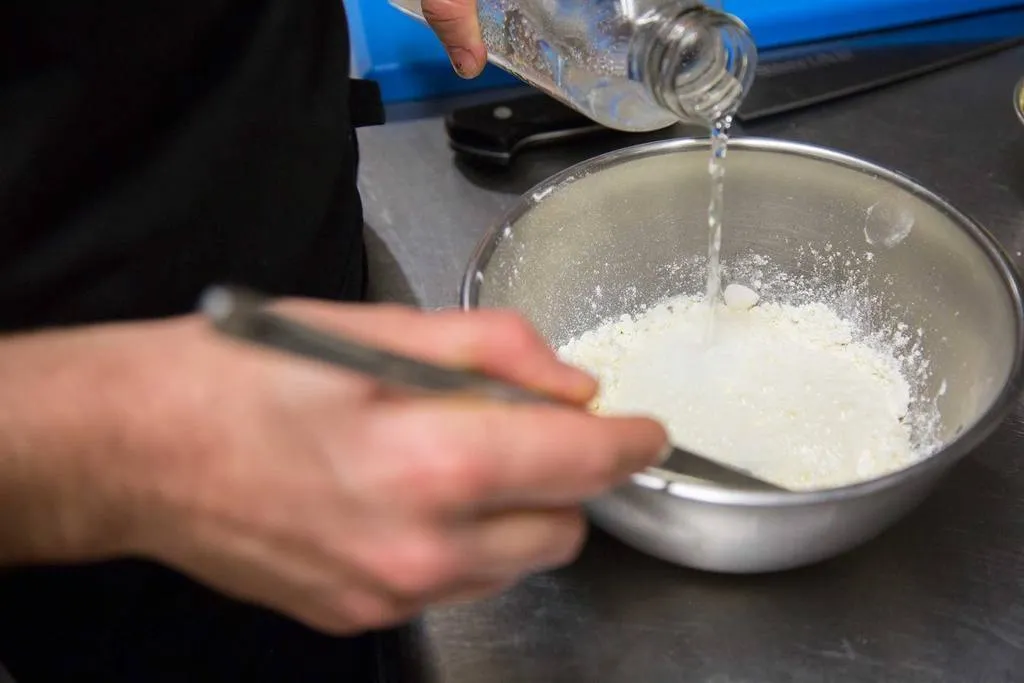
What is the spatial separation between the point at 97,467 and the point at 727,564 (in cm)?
33

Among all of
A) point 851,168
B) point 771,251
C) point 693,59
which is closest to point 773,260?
point 771,251

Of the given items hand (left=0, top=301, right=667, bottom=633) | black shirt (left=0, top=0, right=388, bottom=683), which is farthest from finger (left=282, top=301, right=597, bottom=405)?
black shirt (left=0, top=0, right=388, bottom=683)

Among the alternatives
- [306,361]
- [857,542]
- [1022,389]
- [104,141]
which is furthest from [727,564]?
[104,141]

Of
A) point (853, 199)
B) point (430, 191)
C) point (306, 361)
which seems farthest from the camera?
point (430, 191)

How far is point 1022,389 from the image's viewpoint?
479 millimetres

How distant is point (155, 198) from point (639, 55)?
1.02 feet

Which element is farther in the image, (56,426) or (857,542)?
(857,542)

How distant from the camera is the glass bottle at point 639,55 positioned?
56 cm

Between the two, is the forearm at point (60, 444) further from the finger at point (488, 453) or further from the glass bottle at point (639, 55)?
the glass bottle at point (639, 55)

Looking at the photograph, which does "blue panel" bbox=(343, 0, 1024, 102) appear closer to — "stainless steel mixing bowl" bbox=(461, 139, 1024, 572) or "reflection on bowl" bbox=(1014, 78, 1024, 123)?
"reflection on bowl" bbox=(1014, 78, 1024, 123)

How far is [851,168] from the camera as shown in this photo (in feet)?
2.12

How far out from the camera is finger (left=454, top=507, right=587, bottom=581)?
0.31 meters

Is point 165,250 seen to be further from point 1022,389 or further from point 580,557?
point 1022,389

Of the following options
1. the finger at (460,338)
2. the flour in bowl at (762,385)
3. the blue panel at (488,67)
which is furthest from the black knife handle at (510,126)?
the finger at (460,338)
